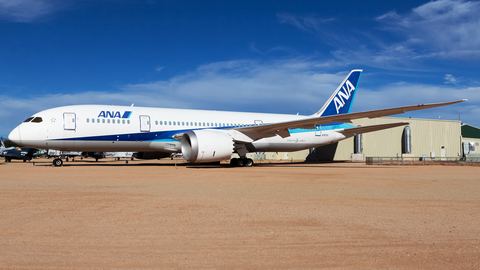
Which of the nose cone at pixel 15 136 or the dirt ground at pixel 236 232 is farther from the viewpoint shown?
the nose cone at pixel 15 136

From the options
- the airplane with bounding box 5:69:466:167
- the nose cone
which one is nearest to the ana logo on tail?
the airplane with bounding box 5:69:466:167

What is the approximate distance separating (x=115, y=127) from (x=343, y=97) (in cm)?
1619

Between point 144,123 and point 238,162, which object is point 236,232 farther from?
point 238,162

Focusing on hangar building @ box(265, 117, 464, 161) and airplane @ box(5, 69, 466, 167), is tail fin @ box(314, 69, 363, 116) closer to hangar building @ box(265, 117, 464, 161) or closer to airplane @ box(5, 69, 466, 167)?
airplane @ box(5, 69, 466, 167)

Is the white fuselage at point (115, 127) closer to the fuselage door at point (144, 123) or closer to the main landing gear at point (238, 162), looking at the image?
the fuselage door at point (144, 123)

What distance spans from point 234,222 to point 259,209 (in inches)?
42.4

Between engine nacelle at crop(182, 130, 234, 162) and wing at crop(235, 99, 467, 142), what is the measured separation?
207 cm

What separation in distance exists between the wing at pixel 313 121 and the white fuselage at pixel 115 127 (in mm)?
1389

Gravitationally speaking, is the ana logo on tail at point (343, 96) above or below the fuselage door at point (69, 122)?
above

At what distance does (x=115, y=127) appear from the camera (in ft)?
58.4

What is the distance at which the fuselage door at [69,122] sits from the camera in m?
17.1

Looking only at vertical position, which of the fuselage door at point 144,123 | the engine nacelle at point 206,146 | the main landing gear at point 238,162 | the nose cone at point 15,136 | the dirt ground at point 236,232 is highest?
the fuselage door at point 144,123

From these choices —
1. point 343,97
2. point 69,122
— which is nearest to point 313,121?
point 343,97

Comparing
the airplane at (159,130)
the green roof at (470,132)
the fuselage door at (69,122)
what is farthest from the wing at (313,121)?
the green roof at (470,132)
